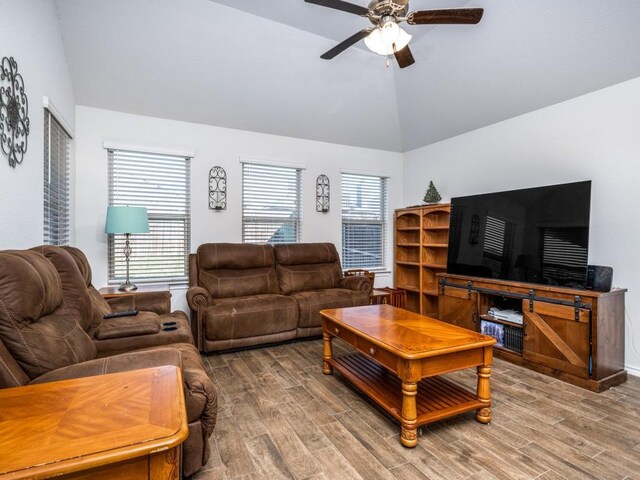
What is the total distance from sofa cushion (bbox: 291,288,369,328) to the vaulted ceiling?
225 cm

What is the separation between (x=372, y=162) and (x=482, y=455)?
13.9 feet

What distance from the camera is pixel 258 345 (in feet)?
11.7

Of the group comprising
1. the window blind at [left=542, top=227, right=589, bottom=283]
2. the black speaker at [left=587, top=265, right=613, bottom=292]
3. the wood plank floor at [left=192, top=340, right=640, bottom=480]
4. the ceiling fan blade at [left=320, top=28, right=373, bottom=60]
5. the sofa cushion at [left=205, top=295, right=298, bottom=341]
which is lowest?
the wood plank floor at [left=192, top=340, right=640, bottom=480]

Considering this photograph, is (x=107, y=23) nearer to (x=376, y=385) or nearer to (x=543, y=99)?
(x=376, y=385)

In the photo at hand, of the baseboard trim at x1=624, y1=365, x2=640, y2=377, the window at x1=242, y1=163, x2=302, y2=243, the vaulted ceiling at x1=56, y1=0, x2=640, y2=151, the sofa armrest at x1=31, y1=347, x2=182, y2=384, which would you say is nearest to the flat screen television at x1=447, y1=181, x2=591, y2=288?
the baseboard trim at x1=624, y1=365, x2=640, y2=377

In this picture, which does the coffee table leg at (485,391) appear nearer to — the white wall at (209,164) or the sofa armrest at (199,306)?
the sofa armrest at (199,306)

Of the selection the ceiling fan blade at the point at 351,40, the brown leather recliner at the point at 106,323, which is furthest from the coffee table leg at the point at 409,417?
the ceiling fan blade at the point at 351,40

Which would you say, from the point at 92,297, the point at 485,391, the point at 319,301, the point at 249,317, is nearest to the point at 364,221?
the point at 319,301

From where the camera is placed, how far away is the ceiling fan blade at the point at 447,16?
2306 millimetres

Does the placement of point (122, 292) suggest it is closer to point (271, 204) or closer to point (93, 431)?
point (271, 204)

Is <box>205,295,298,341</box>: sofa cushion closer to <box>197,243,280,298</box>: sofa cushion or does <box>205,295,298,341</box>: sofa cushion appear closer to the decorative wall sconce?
<box>197,243,280,298</box>: sofa cushion

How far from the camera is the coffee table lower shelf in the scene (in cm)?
200

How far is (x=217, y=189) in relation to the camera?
4.23m

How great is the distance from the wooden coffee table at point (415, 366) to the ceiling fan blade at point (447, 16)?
2.16 meters
